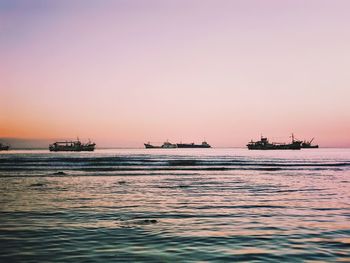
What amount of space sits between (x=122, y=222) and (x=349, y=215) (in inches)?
387

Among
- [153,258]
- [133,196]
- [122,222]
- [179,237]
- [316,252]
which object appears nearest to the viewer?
[153,258]

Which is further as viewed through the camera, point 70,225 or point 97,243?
point 70,225

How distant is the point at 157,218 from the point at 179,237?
385 cm

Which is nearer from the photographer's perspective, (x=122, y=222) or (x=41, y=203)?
(x=122, y=222)

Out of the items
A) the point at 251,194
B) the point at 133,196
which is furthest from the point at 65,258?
the point at 251,194

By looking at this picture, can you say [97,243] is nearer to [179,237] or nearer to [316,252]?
[179,237]

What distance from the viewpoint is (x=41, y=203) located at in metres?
20.2

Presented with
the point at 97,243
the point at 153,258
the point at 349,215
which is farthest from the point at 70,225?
the point at 349,215

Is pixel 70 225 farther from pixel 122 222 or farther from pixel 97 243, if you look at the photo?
pixel 97 243

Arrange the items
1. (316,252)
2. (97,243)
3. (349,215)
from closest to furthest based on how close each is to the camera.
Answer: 1. (316,252)
2. (97,243)
3. (349,215)

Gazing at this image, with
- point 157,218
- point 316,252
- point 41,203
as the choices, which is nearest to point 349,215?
point 316,252

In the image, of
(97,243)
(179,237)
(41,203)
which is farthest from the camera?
(41,203)

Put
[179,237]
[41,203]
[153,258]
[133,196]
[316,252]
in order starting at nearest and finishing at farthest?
[153,258]
[316,252]
[179,237]
[41,203]
[133,196]

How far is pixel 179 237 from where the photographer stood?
1223 centimetres
